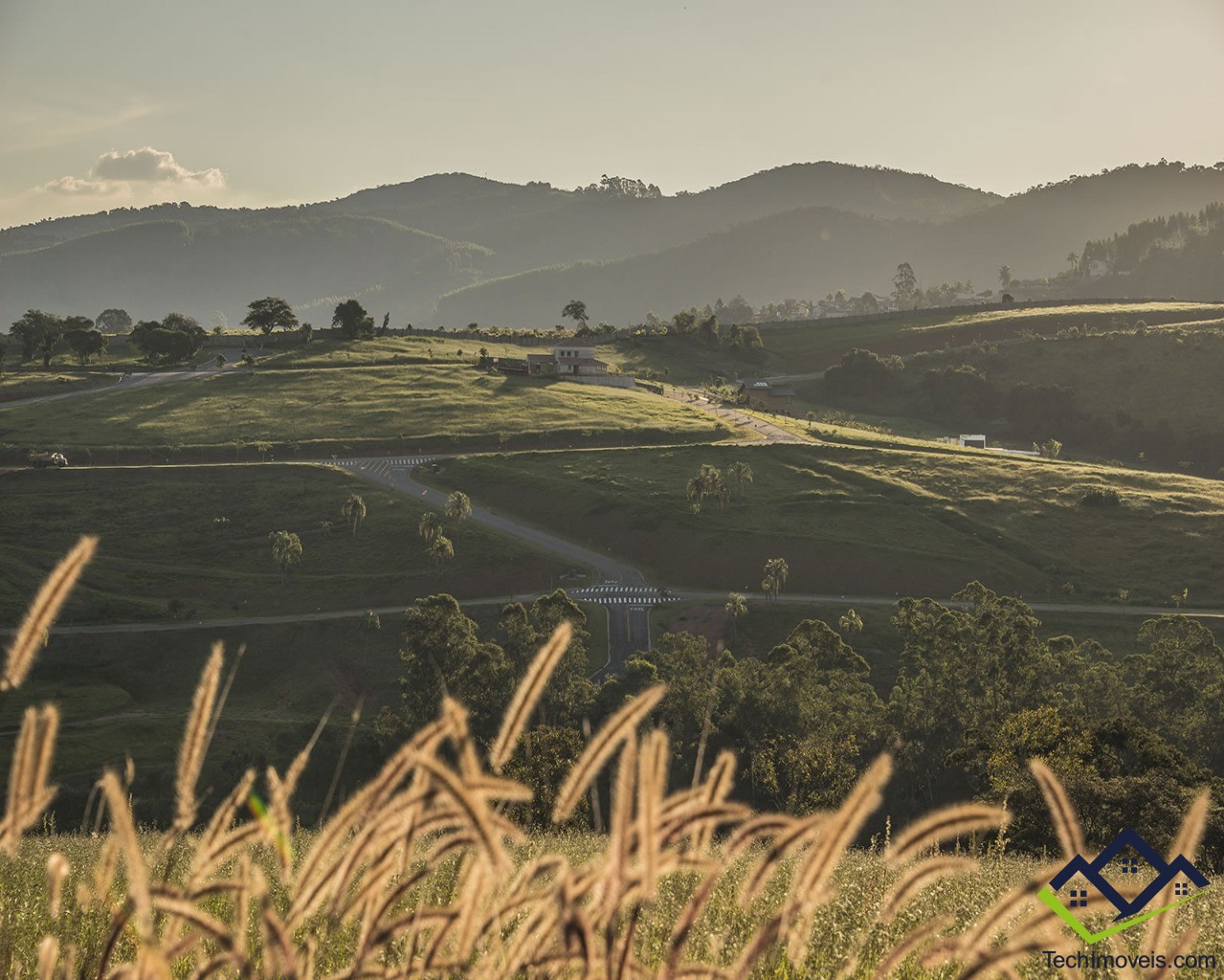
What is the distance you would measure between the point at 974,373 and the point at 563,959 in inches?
8055

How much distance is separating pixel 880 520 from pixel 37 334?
154 m

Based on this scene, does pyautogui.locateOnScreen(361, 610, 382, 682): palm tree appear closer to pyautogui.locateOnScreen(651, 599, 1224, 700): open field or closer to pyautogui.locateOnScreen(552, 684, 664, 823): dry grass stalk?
pyautogui.locateOnScreen(651, 599, 1224, 700): open field

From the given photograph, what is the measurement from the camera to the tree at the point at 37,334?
18300cm

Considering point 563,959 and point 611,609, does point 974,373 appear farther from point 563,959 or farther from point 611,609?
point 563,959

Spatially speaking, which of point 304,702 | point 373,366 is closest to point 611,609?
point 304,702

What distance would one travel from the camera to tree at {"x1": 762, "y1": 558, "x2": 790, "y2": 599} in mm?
88000

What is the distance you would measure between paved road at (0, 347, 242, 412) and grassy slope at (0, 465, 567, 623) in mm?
43210

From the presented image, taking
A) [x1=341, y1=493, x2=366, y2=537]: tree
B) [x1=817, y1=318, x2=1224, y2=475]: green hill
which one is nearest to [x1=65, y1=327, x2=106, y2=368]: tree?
[x1=341, y1=493, x2=366, y2=537]: tree

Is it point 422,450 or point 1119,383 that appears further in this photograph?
point 1119,383

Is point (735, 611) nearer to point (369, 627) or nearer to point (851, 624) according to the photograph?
point (851, 624)

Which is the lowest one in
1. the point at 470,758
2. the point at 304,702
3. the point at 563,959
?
the point at 304,702

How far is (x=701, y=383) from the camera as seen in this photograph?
636 ft

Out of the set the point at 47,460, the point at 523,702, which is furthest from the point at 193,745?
the point at 47,460

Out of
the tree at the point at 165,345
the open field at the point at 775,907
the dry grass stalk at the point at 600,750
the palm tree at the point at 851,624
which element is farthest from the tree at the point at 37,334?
the dry grass stalk at the point at 600,750
